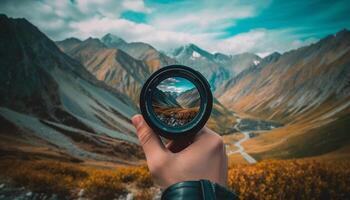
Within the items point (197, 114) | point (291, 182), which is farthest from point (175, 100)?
point (291, 182)

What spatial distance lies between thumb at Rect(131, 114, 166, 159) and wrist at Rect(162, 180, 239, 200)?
61cm

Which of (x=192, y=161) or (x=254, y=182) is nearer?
(x=192, y=161)

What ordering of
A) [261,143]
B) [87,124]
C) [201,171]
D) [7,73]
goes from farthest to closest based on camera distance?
[261,143], [87,124], [7,73], [201,171]

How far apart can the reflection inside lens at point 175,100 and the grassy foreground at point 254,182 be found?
5655mm

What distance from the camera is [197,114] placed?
301 centimetres

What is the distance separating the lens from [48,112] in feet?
318

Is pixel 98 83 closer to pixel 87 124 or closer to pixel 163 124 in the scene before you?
pixel 87 124

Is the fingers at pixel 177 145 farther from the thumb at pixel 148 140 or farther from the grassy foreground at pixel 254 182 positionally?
the grassy foreground at pixel 254 182

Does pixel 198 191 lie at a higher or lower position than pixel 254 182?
higher

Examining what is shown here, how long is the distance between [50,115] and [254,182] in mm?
97512

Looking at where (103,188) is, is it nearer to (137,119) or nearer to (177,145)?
(137,119)

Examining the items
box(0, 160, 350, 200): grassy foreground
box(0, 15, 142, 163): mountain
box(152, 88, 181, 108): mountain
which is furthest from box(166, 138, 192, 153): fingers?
box(0, 15, 142, 163): mountain

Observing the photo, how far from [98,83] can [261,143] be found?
93.3 m

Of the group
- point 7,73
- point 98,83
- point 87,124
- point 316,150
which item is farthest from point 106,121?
point 316,150
